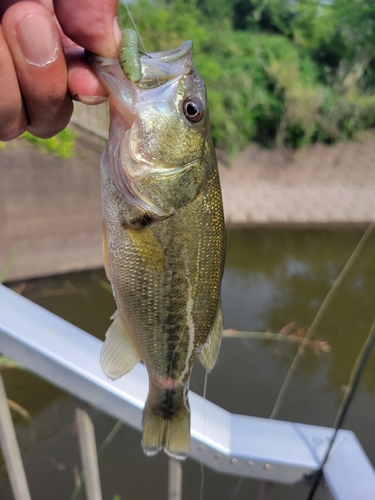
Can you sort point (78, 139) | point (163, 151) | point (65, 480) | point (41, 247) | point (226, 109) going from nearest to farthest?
point (163, 151) < point (65, 480) < point (41, 247) < point (78, 139) < point (226, 109)

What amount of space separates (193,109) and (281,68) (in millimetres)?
8886

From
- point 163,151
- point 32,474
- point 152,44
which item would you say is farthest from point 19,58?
point 152,44

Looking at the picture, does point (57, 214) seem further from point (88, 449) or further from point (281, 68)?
point (281, 68)

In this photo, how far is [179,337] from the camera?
3.26 ft

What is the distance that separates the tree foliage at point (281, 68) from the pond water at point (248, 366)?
3.15 m

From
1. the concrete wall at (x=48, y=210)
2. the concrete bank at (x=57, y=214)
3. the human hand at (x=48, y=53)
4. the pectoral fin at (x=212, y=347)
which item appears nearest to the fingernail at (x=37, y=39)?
the human hand at (x=48, y=53)

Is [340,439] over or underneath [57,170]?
over

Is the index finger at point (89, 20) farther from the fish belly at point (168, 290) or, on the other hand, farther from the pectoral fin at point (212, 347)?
the pectoral fin at point (212, 347)

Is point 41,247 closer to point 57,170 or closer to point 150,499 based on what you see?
point 57,170

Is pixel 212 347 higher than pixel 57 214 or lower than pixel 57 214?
higher

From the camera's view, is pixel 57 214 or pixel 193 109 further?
pixel 57 214

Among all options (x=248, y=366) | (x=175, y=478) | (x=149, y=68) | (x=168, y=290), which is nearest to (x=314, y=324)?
(x=248, y=366)

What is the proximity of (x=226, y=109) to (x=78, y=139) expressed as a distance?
4067 millimetres

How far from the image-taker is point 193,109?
35.8 inches
